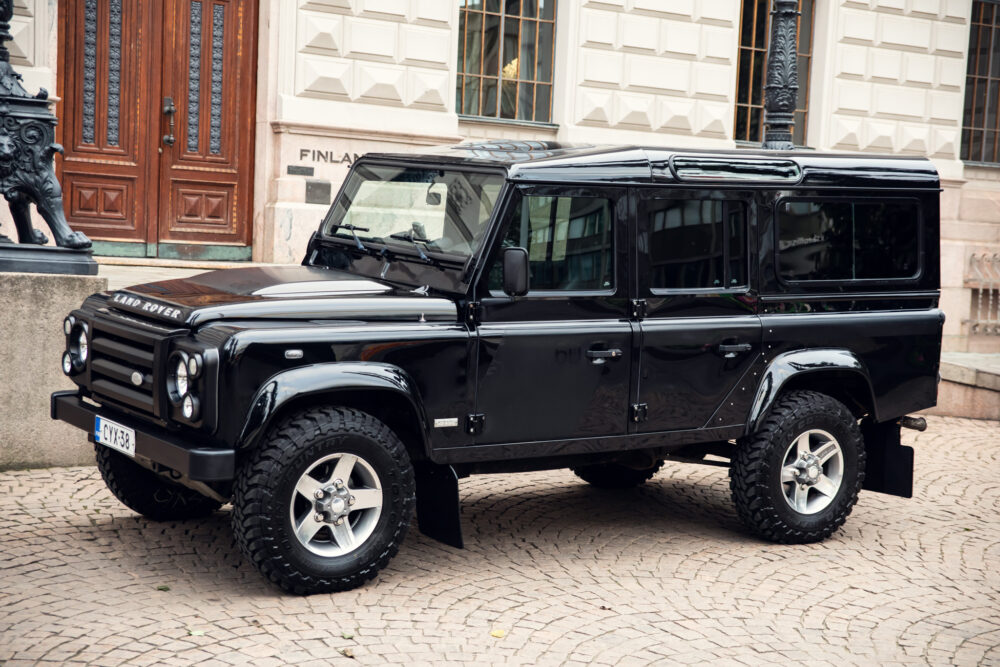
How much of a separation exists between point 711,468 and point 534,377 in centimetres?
347

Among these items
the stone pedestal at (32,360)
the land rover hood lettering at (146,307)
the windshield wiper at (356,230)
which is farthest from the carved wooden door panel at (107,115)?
the land rover hood lettering at (146,307)

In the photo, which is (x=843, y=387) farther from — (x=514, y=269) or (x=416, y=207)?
(x=416, y=207)

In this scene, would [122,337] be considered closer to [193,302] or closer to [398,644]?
[193,302]

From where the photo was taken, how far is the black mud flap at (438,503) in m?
5.76

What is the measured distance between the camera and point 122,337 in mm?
5555

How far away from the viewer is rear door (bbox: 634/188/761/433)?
621cm

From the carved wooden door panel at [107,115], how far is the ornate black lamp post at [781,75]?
236 inches

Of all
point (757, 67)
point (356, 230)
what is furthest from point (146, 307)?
point (757, 67)

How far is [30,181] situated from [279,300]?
325 centimetres

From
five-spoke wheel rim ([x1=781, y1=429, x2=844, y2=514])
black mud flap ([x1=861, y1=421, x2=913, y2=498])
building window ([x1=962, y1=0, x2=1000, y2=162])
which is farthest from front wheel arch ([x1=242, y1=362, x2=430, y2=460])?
building window ([x1=962, y1=0, x2=1000, y2=162])

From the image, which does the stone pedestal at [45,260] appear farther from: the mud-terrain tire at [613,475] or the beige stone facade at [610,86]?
the beige stone facade at [610,86]

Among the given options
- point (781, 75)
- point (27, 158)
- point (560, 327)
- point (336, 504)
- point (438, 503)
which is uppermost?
point (781, 75)

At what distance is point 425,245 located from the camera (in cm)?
602

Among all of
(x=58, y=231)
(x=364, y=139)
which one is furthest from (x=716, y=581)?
(x=364, y=139)
